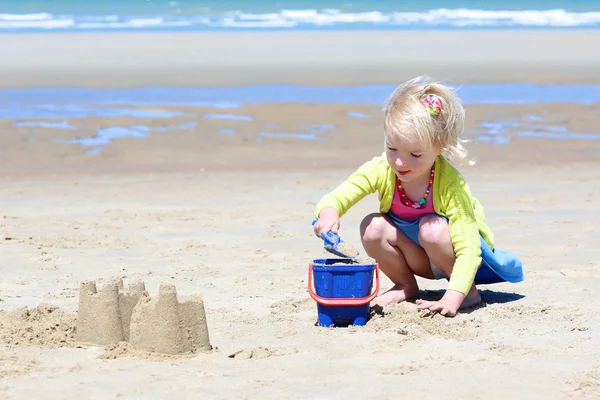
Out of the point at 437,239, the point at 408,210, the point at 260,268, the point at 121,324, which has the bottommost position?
the point at 260,268

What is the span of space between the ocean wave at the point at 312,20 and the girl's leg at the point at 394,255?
24.9m

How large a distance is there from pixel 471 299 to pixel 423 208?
48cm

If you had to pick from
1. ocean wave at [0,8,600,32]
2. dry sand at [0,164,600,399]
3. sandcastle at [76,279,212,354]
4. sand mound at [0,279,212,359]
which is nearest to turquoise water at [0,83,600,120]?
dry sand at [0,164,600,399]

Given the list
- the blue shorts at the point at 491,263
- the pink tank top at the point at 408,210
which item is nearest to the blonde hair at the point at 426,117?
the pink tank top at the point at 408,210

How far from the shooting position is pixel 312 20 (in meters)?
31.0

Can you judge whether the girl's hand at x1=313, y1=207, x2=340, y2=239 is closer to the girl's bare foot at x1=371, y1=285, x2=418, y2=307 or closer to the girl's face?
the girl's face

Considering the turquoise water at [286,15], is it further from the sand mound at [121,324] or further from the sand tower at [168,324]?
the sand tower at [168,324]

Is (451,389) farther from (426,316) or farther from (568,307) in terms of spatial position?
(568,307)

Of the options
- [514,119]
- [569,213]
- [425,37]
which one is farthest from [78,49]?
[569,213]

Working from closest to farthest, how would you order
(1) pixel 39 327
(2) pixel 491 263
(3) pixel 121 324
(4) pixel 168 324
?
(4) pixel 168 324
(3) pixel 121 324
(1) pixel 39 327
(2) pixel 491 263

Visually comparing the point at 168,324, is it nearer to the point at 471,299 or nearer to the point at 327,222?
the point at 327,222

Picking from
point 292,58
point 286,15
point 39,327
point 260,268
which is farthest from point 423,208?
point 286,15

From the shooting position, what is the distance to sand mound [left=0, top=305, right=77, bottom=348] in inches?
146

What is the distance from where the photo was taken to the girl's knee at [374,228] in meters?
4.30
